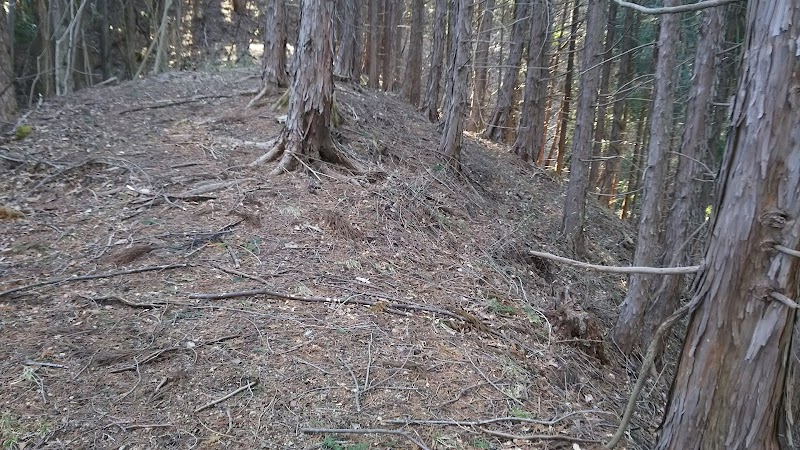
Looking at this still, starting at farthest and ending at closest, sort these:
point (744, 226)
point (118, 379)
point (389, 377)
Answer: point (389, 377) < point (118, 379) < point (744, 226)

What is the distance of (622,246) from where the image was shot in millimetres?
11352

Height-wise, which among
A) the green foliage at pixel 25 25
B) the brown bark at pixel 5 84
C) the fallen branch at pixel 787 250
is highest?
the green foliage at pixel 25 25

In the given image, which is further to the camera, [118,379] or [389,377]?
[389,377]

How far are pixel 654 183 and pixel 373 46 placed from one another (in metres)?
12.3

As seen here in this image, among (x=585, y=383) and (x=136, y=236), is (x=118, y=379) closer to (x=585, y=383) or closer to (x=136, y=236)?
(x=136, y=236)

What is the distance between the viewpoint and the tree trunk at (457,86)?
8422 mm

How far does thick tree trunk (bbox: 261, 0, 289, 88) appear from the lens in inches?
378

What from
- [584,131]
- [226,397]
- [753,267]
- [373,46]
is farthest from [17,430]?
[373,46]

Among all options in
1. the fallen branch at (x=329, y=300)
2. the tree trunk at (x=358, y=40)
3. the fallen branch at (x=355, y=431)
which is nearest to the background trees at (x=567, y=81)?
the tree trunk at (x=358, y=40)

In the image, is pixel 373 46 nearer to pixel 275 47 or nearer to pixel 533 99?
pixel 533 99

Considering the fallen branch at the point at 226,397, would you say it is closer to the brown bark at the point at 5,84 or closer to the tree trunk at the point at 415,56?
the brown bark at the point at 5,84

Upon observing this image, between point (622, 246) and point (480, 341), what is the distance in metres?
7.87

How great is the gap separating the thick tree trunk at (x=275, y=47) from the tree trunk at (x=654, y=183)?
20.4 ft

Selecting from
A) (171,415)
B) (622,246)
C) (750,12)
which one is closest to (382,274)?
(171,415)
